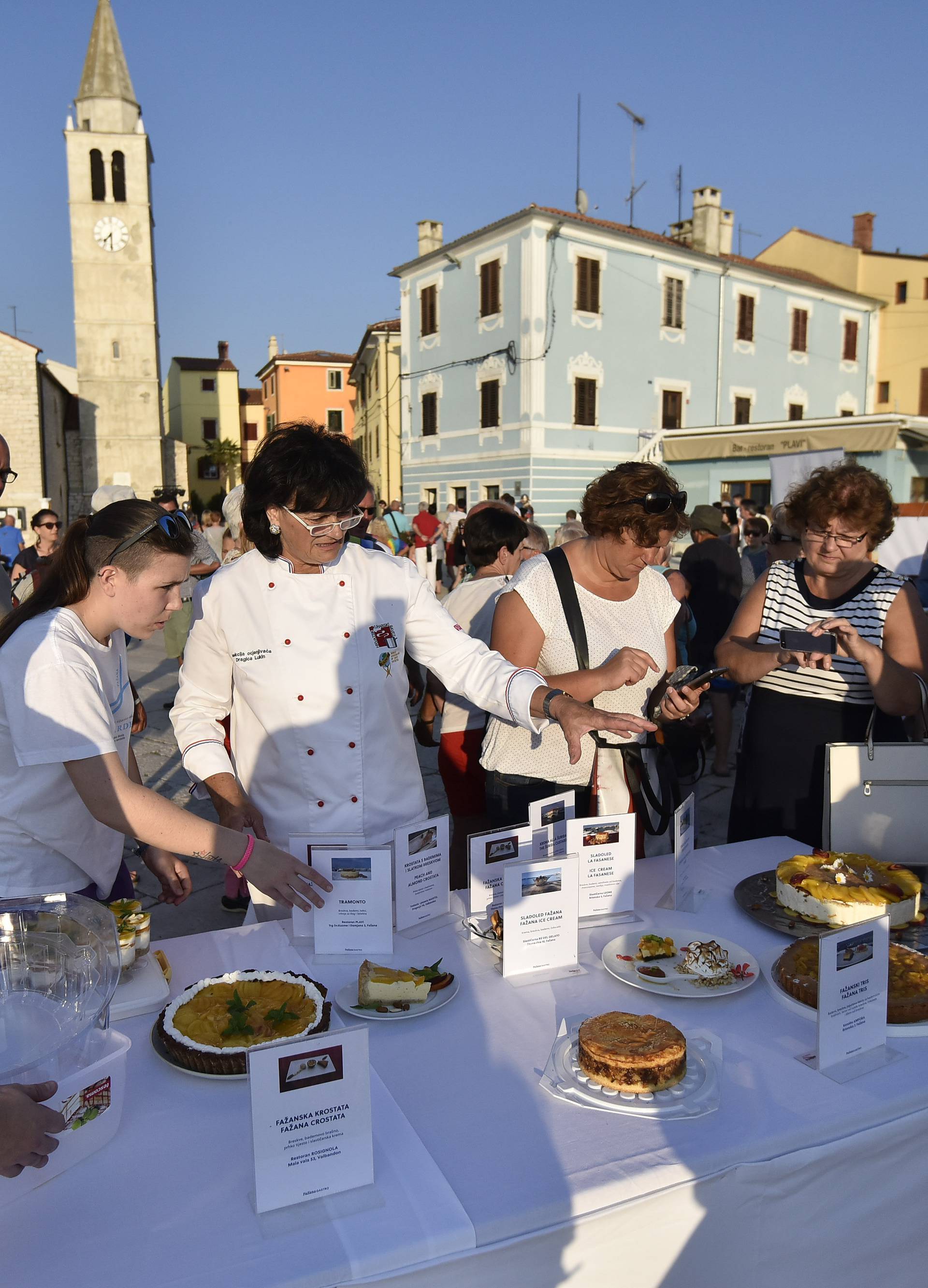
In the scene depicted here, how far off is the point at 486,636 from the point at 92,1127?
2884mm

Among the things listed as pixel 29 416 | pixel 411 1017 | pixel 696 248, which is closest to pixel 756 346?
pixel 696 248

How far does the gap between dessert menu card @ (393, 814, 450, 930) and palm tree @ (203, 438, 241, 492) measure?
165 feet

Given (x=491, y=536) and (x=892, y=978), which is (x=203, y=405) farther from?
(x=892, y=978)

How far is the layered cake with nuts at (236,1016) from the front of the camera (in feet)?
4.75

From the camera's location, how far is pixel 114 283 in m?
34.4

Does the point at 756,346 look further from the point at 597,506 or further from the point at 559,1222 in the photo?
the point at 559,1222

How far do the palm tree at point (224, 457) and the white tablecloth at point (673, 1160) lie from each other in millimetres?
50949

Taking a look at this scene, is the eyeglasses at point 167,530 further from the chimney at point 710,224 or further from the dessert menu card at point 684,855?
the chimney at point 710,224

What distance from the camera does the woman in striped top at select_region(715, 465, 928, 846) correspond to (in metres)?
2.60

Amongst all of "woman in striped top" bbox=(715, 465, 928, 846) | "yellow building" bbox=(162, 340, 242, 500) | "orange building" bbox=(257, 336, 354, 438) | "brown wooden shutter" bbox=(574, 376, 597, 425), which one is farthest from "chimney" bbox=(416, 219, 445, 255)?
"yellow building" bbox=(162, 340, 242, 500)

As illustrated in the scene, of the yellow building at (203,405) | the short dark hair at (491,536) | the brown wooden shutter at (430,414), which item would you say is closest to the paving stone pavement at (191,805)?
the short dark hair at (491,536)

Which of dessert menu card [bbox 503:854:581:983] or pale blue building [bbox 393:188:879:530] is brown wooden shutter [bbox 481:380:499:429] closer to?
pale blue building [bbox 393:188:879:530]

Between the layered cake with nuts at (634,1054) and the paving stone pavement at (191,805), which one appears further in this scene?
the paving stone pavement at (191,805)

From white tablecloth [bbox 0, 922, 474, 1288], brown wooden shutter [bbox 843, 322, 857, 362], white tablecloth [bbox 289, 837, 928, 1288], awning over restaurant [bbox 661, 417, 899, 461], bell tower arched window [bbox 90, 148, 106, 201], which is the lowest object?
white tablecloth [bbox 289, 837, 928, 1288]
